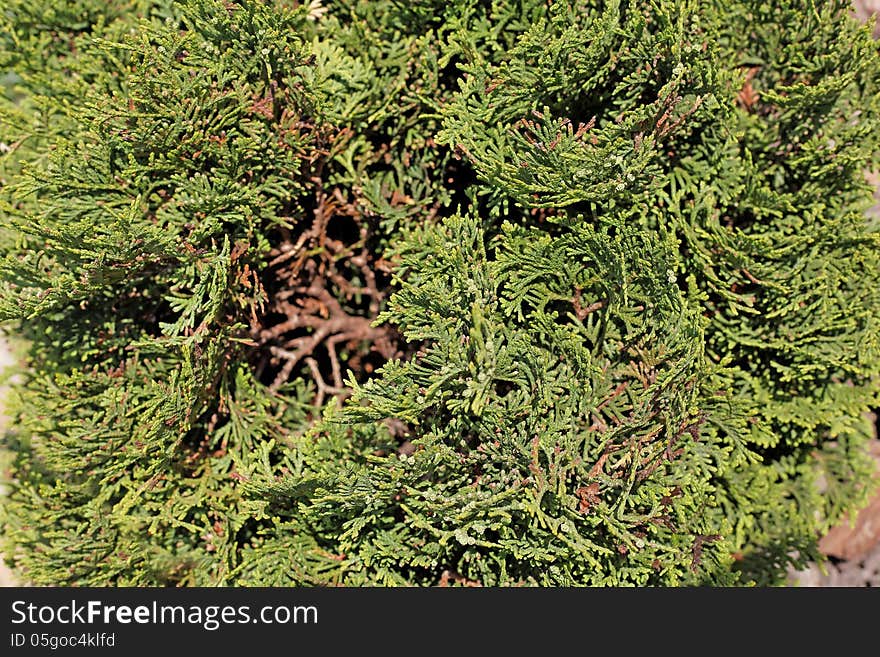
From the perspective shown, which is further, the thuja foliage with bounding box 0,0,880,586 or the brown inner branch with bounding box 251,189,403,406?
the brown inner branch with bounding box 251,189,403,406

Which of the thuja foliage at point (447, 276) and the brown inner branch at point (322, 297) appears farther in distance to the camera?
the brown inner branch at point (322, 297)

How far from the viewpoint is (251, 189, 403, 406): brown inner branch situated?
4000 millimetres

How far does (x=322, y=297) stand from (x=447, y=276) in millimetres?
1257

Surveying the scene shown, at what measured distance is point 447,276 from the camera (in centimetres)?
328

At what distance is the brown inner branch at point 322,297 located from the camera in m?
4.00

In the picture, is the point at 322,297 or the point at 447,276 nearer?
the point at 447,276

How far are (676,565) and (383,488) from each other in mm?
1619

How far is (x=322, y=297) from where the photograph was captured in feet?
14.0

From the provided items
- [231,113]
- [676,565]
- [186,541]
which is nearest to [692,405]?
[676,565]

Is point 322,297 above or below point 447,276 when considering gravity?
above

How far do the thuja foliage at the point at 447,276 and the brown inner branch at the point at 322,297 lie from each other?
46 millimetres

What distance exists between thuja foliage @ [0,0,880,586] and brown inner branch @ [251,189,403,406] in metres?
0.05

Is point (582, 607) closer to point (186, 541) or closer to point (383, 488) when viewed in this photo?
point (383, 488)

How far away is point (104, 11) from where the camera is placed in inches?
162
